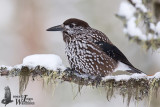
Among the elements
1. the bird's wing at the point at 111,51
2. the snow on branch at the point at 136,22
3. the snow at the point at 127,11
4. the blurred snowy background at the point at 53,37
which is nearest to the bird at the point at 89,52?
the bird's wing at the point at 111,51

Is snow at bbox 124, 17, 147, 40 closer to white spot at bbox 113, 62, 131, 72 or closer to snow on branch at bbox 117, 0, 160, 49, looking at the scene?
snow on branch at bbox 117, 0, 160, 49

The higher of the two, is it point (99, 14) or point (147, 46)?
point (99, 14)

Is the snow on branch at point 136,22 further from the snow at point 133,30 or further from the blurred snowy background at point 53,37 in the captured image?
the blurred snowy background at point 53,37

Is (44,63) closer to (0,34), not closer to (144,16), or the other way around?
(144,16)

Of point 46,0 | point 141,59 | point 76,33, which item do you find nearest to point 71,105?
point 141,59

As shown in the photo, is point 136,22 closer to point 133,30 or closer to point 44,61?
point 133,30

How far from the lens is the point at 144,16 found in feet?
18.5

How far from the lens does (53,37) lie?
14117 mm

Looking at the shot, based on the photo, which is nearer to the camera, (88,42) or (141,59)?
(88,42)

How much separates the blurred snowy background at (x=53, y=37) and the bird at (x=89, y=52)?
176 inches

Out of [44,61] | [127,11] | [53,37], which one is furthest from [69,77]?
[53,37]

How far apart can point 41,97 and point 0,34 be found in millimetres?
3642

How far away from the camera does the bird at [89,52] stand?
21.1ft

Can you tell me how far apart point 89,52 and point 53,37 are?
25.2 feet
